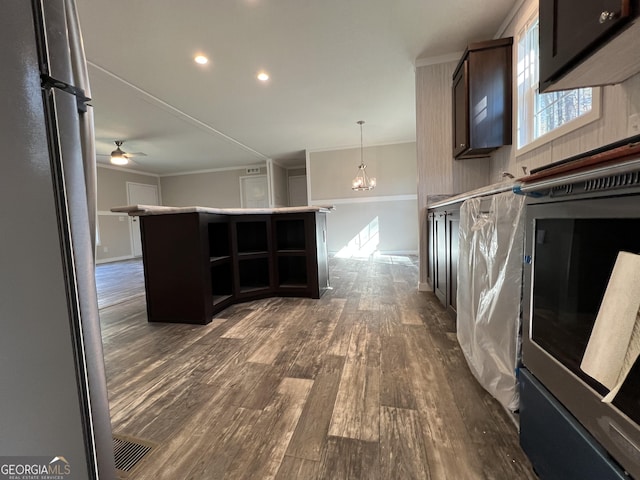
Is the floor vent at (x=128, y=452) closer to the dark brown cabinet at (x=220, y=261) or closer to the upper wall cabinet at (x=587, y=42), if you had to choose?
the dark brown cabinet at (x=220, y=261)

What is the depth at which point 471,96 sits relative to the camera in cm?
241

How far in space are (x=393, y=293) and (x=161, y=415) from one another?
2450 millimetres

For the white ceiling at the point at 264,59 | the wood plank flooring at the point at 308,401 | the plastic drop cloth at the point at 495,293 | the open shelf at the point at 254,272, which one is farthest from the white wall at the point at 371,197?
the plastic drop cloth at the point at 495,293

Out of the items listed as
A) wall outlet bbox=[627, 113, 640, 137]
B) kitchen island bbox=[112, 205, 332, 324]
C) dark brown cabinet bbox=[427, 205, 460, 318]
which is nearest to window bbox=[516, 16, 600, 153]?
wall outlet bbox=[627, 113, 640, 137]

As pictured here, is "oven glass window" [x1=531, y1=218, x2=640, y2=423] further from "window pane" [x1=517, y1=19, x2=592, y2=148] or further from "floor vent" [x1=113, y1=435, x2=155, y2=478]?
"floor vent" [x1=113, y1=435, x2=155, y2=478]

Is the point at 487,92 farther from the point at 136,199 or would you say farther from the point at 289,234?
the point at 136,199

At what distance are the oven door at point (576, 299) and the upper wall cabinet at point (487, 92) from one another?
192 centimetres

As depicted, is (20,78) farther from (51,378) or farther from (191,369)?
(191,369)

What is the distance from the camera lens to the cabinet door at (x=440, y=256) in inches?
89.0

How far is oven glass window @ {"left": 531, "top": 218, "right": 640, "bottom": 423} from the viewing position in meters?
0.57

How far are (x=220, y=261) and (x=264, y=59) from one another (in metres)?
2.30

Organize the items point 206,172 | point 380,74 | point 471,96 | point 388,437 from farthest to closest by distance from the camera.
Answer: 1. point 206,172
2. point 380,74
3. point 471,96
4. point 388,437

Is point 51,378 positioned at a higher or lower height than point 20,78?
lower

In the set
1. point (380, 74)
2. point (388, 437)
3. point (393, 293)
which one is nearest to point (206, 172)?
point (380, 74)
